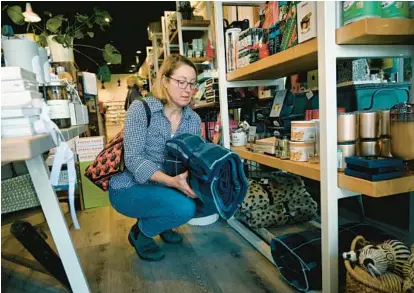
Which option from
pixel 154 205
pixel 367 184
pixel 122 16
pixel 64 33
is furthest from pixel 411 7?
pixel 122 16

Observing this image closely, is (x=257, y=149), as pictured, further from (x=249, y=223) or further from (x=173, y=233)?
(x=173, y=233)

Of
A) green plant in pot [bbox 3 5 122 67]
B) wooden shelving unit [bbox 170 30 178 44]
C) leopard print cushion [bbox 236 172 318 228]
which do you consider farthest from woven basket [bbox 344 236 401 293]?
wooden shelving unit [bbox 170 30 178 44]

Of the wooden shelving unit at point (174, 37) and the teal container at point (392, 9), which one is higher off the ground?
the wooden shelving unit at point (174, 37)

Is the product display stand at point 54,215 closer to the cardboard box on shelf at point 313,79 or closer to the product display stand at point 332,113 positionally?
the product display stand at point 332,113

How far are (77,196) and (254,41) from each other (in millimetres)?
1877

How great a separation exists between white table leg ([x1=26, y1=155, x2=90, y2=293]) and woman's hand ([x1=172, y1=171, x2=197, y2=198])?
50cm

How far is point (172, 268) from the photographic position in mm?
1522

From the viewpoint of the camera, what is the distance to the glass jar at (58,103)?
4.24ft

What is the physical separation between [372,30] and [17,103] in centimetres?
106

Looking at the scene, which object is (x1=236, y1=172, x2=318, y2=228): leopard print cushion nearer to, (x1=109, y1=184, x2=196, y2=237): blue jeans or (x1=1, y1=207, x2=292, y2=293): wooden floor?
(x1=1, y1=207, x2=292, y2=293): wooden floor

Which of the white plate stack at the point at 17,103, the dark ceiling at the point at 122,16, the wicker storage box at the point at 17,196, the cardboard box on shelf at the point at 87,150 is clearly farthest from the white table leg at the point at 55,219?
the dark ceiling at the point at 122,16

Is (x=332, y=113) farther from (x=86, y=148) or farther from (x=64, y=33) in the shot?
(x=86, y=148)

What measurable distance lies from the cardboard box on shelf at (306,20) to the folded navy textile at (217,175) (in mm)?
516

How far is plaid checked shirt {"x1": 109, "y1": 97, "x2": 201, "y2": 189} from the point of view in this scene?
1.44 metres
